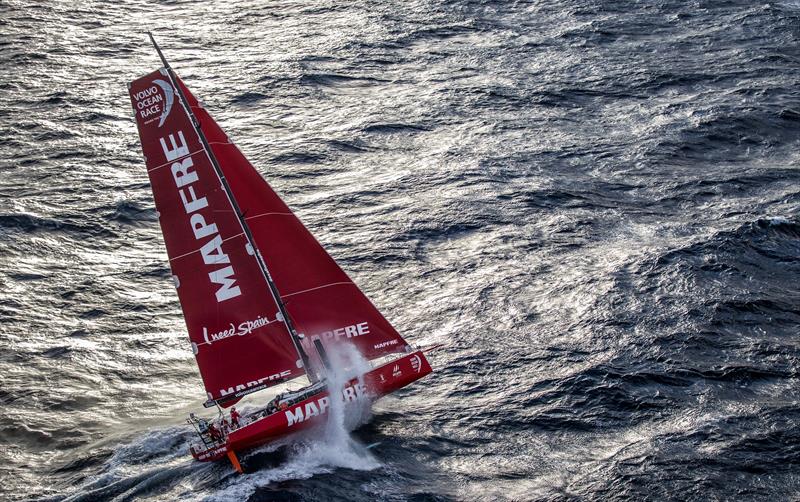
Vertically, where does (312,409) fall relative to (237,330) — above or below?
below

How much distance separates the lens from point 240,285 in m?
27.3

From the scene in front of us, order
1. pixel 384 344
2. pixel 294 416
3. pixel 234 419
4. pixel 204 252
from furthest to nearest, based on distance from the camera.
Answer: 1. pixel 384 344
2. pixel 234 419
3. pixel 204 252
4. pixel 294 416

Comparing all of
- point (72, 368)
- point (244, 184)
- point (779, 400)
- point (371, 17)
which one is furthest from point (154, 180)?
point (371, 17)

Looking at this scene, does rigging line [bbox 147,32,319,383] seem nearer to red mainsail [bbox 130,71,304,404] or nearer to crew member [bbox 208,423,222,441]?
red mainsail [bbox 130,71,304,404]

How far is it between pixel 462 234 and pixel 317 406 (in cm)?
1301

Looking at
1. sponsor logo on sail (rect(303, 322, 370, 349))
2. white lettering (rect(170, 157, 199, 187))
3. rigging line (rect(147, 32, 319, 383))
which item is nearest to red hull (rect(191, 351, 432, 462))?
rigging line (rect(147, 32, 319, 383))

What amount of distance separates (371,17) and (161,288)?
27162 mm

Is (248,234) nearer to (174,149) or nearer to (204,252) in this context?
(204,252)

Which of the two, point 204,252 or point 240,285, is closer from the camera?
point 204,252

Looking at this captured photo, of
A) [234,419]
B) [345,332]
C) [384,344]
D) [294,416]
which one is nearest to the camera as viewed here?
[294,416]

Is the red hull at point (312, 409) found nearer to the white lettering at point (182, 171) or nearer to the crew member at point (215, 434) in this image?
the crew member at point (215, 434)

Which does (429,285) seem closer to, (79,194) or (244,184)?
(244,184)

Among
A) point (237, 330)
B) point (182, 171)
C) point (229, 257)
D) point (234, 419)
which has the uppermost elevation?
point (182, 171)

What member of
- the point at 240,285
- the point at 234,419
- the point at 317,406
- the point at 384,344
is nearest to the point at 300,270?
the point at 240,285
